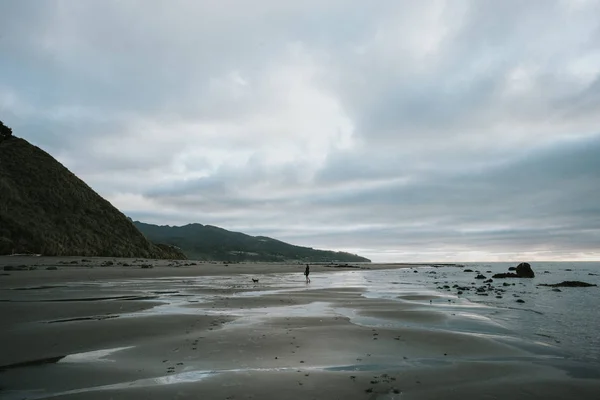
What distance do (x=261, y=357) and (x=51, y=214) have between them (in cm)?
6166

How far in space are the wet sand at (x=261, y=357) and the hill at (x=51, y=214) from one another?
41.9 m

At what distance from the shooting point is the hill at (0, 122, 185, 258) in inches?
1970

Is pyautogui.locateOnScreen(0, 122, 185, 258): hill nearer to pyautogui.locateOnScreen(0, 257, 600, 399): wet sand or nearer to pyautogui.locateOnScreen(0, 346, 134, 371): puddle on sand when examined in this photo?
pyautogui.locateOnScreen(0, 257, 600, 399): wet sand

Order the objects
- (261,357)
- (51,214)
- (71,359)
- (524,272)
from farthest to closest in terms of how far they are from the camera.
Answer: (524,272), (51,214), (261,357), (71,359)

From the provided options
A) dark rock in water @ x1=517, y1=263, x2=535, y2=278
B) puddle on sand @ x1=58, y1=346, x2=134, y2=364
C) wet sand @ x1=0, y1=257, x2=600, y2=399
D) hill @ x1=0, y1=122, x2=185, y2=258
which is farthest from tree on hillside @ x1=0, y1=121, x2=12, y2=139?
dark rock in water @ x1=517, y1=263, x2=535, y2=278

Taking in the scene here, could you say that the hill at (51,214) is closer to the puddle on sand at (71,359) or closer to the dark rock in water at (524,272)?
the puddle on sand at (71,359)

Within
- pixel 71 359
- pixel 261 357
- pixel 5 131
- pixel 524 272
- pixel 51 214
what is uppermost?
pixel 5 131

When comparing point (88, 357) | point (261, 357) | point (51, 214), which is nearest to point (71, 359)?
point (88, 357)

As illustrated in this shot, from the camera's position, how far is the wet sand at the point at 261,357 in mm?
6512

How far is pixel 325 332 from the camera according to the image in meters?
11.8

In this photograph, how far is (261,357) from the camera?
8.62 meters

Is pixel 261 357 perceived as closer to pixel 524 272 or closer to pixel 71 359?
pixel 71 359

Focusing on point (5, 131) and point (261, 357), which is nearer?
point (261, 357)

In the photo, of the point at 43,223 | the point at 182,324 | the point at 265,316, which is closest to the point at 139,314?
the point at 182,324
